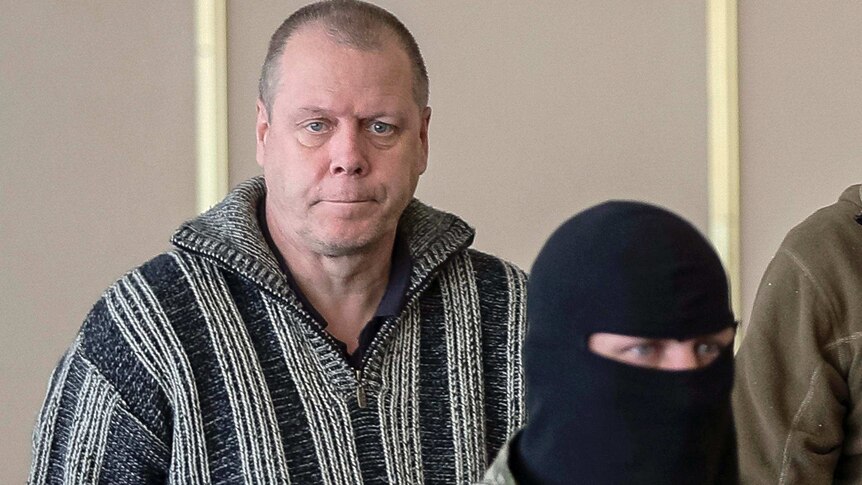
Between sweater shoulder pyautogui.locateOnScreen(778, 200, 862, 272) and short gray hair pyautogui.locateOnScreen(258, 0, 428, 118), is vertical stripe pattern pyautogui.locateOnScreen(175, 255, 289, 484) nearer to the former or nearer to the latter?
short gray hair pyautogui.locateOnScreen(258, 0, 428, 118)

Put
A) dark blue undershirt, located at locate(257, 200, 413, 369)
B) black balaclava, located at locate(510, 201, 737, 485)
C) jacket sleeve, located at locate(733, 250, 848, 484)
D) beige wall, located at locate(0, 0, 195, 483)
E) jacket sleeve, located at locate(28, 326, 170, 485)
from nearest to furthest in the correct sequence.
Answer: black balaclava, located at locate(510, 201, 737, 485), jacket sleeve, located at locate(28, 326, 170, 485), dark blue undershirt, located at locate(257, 200, 413, 369), jacket sleeve, located at locate(733, 250, 848, 484), beige wall, located at locate(0, 0, 195, 483)

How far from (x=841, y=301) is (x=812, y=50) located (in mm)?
1583

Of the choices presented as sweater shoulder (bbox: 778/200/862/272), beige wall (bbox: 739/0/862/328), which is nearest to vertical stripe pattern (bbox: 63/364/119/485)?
sweater shoulder (bbox: 778/200/862/272)

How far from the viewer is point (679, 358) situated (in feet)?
4.85

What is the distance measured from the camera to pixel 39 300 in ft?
9.51

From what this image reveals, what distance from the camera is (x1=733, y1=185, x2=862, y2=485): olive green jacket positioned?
212 cm

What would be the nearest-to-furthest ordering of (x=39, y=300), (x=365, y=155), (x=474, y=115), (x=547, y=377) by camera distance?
(x=547, y=377)
(x=365, y=155)
(x=39, y=300)
(x=474, y=115)

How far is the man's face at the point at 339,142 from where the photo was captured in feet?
6.36

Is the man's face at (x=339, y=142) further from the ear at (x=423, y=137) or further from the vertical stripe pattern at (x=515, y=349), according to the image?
the vertical stripe pattern at (x=515, y=349)

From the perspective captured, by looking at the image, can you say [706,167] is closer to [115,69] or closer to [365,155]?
[115,69]

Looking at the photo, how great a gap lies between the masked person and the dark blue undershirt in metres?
0.57

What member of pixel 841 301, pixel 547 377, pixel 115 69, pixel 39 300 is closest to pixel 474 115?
pixel 115 69

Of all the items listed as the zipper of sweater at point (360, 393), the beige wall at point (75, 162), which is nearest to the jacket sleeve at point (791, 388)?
the zipper of sweater at point (360, 393)

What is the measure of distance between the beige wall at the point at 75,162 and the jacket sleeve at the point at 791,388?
1411 mm
